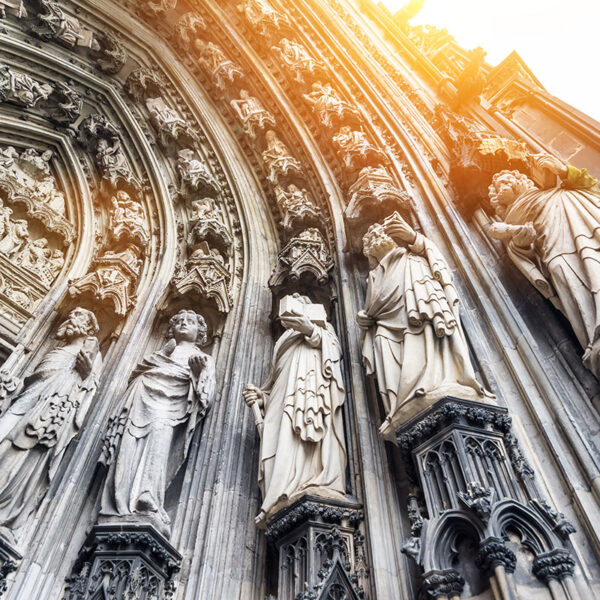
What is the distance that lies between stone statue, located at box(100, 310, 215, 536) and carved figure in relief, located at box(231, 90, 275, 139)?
13.1 feet

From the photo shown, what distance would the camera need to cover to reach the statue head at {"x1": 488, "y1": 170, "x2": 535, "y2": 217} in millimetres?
4207

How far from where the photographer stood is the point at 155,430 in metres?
3.43

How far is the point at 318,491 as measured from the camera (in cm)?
288

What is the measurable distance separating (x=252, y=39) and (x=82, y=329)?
6.26 metres

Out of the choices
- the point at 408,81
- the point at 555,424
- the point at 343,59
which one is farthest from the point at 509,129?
the point at 555,424

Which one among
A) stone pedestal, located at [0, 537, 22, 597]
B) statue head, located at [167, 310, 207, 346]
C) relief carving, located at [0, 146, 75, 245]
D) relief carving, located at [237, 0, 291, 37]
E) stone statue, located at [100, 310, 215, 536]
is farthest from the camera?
relief carving, located at [237, 0, 291, 37]

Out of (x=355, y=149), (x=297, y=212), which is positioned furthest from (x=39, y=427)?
(x=355, y=149)

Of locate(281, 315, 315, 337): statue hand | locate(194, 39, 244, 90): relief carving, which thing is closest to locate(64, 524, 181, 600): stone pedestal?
locate(281, 315, 315, 337): statue hand

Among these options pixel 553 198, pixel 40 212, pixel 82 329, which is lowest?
pixel 82 329

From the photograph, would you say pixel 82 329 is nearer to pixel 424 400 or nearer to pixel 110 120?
pixel 424 400

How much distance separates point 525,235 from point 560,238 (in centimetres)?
30

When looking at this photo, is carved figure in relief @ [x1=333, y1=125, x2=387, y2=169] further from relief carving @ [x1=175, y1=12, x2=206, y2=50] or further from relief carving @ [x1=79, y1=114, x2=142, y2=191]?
relief carving @ [x1=175, y1=12, x2=206, y2=50]

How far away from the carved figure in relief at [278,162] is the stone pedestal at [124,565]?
4.56m

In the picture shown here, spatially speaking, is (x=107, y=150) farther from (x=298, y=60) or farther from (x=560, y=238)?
(x=560, y=238)
